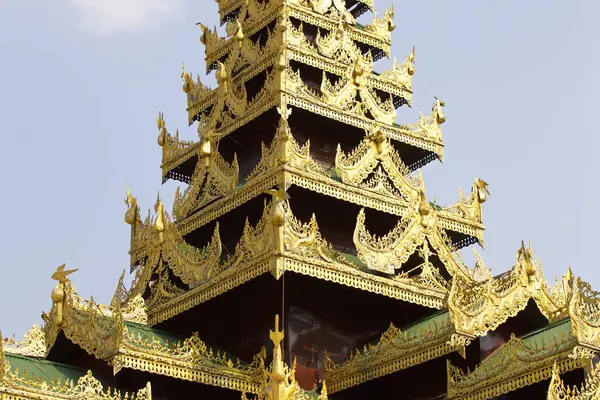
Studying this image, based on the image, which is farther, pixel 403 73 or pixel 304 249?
pixel 403 73

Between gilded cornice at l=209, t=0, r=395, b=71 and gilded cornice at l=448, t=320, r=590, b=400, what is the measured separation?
36.4 feet

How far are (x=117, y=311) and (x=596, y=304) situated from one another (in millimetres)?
8473

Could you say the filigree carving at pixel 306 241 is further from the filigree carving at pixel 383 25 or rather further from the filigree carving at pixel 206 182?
the filigree carving at pixel 383 25

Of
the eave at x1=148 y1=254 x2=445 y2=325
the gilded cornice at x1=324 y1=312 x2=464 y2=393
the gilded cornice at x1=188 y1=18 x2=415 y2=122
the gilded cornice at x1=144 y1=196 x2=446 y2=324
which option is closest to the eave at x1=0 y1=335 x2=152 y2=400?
the eave at x1=148 y1=254 x2=445 y2=325

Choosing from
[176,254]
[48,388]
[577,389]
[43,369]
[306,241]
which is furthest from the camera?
[176,254]

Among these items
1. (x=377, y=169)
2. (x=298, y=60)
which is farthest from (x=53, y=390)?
(x=298, y=60)

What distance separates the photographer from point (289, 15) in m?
32.4

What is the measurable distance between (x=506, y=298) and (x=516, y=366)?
2054 millimetres

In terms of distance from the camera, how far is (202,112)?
33.5m

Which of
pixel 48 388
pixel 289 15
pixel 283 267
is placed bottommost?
pixel 48 388

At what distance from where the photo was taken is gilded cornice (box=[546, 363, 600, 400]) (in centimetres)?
2183

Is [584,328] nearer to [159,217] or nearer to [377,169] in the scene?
[377,169]

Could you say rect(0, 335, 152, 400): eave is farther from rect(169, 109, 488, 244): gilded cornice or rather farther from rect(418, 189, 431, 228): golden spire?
rect(418, 189, 431, 228): golden spire

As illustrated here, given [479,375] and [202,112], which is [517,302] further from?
[202,112]
